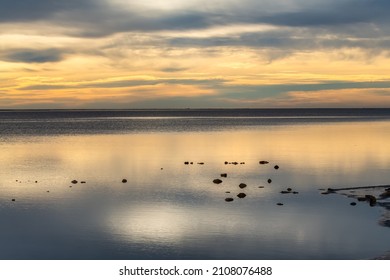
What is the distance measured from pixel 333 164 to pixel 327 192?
693 inches

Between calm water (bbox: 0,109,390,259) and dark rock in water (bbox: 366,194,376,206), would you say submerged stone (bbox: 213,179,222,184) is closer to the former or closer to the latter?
calm water (bbox: 0,109,390,259)

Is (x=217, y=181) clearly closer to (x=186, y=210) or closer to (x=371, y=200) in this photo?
(x=186, y=210)

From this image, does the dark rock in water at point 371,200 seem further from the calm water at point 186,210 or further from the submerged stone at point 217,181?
the submerged stone at point 217,181

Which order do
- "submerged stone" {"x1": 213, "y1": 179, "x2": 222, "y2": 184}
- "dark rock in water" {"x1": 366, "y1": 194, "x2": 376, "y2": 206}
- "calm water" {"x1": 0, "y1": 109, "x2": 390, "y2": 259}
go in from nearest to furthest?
"calm water" {"x1": 0, "y1": 109, "x2": 390, "y2": 259}
"dark rock in water" {"x1": 366, "y1": 194, "x2": 376, "y2": 206}
"submerged stone" {"x1": 213, "y1": 179, "x2": 222, "y2": 184}

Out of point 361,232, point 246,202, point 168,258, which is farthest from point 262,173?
point 168,258

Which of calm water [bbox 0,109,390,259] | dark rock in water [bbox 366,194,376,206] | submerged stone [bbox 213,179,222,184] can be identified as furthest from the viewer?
submerged stone [bbox 213,179,222,184]

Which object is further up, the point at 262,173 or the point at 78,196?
the point at 262,173

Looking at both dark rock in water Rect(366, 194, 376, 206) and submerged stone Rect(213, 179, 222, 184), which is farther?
submerged stone Rect(213, 179, 222, 184)

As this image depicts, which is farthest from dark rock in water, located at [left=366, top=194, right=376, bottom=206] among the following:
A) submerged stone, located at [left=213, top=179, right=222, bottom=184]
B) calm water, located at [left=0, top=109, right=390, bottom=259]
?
submerged stone, located at [left=213, top=179, right=222, bottom=184]

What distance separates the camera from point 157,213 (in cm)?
3206

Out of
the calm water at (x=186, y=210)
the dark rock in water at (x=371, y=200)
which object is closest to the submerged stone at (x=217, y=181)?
the calm water at (x=186, y=210)

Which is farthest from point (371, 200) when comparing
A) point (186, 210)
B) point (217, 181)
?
point (217, 181)

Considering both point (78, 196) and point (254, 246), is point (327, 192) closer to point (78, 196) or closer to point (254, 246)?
point (254, 246)

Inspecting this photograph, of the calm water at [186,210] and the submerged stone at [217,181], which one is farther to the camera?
the submerged stone at [217,181]
